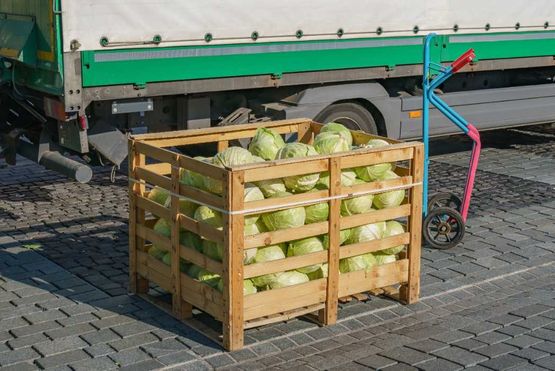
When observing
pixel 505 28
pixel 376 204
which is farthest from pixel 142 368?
pixel 505 28

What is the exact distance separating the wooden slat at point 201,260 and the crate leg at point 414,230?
5.68ft

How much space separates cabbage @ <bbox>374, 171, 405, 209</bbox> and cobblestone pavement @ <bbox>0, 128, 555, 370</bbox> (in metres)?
0.80

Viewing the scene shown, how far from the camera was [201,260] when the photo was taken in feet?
22.4

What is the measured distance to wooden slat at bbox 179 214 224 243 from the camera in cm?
660

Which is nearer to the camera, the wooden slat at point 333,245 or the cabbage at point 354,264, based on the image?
the wooden slat at point 333,245

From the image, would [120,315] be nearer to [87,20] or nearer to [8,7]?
[87,20]

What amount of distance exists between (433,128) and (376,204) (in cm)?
576

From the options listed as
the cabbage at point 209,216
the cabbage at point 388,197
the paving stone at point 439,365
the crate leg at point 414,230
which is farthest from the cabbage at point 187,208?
the paving stone at point 439,365

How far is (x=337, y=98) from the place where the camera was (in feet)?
39.0

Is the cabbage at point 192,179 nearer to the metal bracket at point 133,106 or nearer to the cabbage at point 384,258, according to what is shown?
the cabbage at point 384,258

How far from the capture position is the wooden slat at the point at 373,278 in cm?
722

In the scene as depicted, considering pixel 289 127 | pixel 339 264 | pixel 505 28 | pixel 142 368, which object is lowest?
pixel 142 368

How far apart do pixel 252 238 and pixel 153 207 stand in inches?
45.0

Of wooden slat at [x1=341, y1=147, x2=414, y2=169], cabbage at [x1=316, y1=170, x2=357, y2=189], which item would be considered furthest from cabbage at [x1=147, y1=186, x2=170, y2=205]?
wooden slat at [x1=341, y1=147, x2=414, y2=169]
